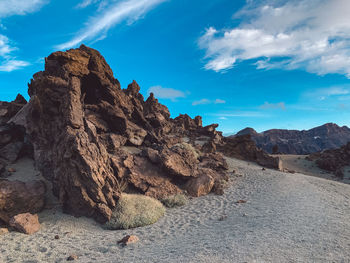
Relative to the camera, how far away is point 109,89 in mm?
21062

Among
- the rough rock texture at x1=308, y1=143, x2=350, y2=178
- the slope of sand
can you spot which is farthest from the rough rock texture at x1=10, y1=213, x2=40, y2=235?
the rough rock texture at x1=308, y1=143, x2=350, y2=178

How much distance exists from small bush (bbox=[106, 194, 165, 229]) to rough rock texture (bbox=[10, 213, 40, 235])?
3.45 meters

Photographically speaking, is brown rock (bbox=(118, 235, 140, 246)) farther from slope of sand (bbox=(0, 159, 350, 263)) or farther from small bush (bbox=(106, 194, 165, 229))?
small bush (bbox=(106, 194, 165, 229))

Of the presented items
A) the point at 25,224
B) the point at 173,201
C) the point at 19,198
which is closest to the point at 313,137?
the point at 173,201

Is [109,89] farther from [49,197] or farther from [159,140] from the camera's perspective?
[49,197]

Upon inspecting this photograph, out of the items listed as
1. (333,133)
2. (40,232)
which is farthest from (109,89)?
(333,133)

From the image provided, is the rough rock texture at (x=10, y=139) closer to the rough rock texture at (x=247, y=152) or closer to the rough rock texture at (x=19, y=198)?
the rough rock texture at (x=19, y=198)

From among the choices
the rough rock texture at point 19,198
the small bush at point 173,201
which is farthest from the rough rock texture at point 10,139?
the small bush at point 173,201

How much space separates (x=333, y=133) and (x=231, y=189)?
122042mm

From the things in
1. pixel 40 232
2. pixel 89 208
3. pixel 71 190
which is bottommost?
pixel 40 232

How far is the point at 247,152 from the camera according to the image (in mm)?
32094

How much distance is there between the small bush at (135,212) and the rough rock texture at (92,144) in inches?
20.9

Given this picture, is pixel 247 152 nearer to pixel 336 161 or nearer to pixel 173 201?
pixel 336 161

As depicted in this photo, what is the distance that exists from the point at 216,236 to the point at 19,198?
10.8 m
